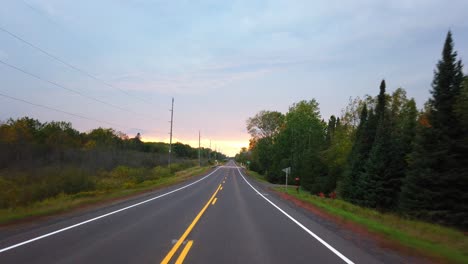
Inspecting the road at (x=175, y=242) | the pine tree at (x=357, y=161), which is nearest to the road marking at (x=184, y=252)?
the road at (x=175, y=242)

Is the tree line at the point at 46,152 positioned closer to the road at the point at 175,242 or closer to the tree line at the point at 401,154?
the tree line at the point at 401,154

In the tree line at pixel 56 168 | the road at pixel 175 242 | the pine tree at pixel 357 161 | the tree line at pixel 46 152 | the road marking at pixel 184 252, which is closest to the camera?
the road marking at pixel 184 252

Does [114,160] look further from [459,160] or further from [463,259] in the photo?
[463,259]

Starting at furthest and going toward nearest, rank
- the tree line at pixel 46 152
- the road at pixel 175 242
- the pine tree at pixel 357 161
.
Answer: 1. the tree line at pixel 46 152
2. the pine tree at pixel 357 161
3. the road at pixel 175 242

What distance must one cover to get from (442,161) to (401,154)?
1452 centimetres

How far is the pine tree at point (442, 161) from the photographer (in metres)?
29.2

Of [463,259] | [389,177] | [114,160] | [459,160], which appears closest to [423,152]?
[459,160]

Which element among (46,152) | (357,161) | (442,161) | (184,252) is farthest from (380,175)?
(46,152)

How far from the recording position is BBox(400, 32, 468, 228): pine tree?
29.2m

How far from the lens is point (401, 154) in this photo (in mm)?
45031

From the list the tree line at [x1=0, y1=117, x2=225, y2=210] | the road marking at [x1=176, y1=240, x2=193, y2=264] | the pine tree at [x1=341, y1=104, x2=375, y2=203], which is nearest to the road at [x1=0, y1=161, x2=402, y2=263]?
the road marking at [x1=176, y1=240, x2=193, y2=264]

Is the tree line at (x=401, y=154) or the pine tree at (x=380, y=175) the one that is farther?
the pine tree at (x=380, y=175)

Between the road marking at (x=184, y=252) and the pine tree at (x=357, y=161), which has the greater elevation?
the pine tree at (x=357, y=161)

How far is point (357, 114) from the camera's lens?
64.5 m
